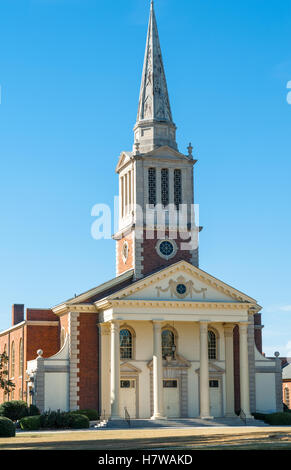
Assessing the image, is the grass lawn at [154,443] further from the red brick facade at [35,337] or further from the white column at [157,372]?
the red brick facade at [35,337]

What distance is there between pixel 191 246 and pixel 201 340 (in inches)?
320

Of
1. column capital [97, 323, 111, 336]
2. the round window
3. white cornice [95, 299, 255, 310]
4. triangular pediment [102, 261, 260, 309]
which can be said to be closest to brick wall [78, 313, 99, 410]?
column capital [97, 323, 111, 336]

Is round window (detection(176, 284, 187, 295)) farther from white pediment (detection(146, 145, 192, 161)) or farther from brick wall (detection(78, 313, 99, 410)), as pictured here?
white pediment (detection(146, 145, 192, 161))

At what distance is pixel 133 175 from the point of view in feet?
199

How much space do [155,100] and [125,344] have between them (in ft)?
61.8

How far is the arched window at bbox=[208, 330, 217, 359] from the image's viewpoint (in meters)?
57.6

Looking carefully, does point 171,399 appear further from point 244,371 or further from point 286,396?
point 286,396

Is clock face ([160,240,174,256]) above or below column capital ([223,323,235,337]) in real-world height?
above

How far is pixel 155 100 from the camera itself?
63.0m

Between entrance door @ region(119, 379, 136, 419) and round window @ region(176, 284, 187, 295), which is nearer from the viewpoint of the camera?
entrance door @ region(119, 379, 136, 419)

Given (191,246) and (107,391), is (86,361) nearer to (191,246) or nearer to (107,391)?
(107,391)

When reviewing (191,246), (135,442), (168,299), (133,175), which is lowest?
(135,442)

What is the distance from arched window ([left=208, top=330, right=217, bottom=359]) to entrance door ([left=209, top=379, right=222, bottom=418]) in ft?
5.61
